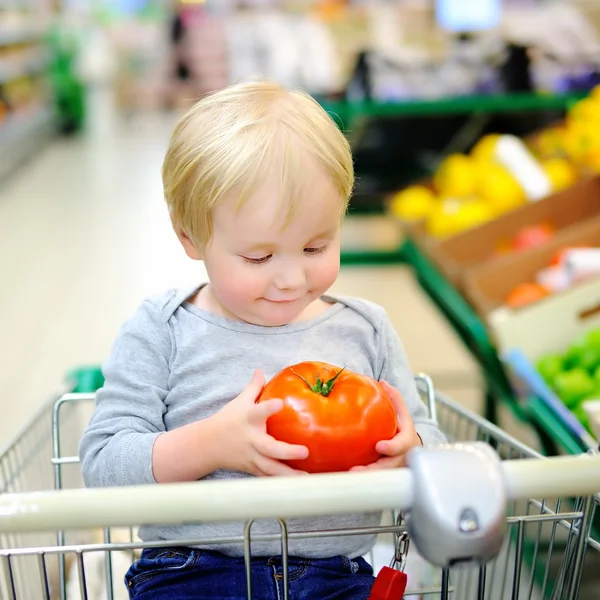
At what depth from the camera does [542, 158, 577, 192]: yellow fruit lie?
3.48m

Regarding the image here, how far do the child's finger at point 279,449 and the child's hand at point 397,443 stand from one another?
0.09m

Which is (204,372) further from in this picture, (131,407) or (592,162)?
(592,162)

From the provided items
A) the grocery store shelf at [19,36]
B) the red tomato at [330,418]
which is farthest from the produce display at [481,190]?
the grocery store shelf at [19,36]

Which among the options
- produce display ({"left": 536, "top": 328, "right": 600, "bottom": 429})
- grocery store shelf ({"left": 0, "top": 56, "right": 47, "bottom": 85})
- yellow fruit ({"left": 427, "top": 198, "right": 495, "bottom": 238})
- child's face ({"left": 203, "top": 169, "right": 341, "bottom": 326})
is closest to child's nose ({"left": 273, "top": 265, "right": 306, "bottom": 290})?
child's face ({"left": 203, "top": 169, "right": 341, "bottom": 326})

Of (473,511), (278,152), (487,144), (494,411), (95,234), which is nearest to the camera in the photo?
(473,511)

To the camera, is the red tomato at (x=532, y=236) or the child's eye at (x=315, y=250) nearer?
the child's eye at (x=315, y=250)

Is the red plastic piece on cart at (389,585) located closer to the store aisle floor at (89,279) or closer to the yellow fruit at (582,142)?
the store aisle floor at (89,279)

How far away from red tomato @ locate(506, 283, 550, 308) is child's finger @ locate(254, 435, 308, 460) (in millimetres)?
1585

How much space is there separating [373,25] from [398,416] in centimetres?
525

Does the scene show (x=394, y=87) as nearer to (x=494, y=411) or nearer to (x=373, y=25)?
(x=373, y=25)

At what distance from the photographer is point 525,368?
76.9 inches

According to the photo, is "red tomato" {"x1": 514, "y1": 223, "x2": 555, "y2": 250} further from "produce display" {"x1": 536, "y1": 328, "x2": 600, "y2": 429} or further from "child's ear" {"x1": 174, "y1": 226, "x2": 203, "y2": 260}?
"child's ear" {"x1": 174, "y1": 226, "x2": 203, "y2": 260}

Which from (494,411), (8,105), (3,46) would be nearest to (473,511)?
(494,411)

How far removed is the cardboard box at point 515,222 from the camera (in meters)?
3.01
